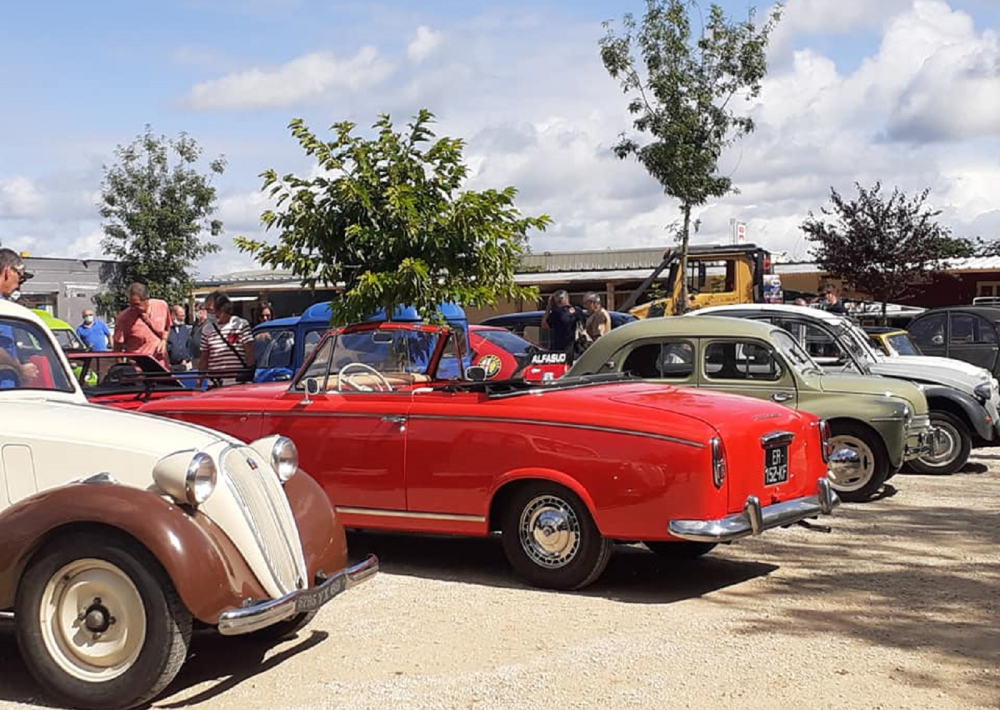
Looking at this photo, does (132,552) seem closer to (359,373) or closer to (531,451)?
(531,451)

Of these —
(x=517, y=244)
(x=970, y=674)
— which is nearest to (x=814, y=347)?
(x=517, y=244)

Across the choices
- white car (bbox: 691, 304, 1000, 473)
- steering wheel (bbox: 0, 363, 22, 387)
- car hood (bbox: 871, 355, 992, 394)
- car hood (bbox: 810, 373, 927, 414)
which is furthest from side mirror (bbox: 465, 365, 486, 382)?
car hood (bbox: 871, 355, 992, 394)

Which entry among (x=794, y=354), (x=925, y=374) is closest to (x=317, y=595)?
(x=794, y=354)

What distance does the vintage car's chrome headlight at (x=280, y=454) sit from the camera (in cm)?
561

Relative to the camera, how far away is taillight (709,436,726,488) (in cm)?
641

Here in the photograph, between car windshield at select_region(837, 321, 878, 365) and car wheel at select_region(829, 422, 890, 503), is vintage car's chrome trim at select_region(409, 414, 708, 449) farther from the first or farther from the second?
car windshield at select_region(837, 321, 878, 365)

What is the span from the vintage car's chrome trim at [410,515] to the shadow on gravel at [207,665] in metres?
1.29

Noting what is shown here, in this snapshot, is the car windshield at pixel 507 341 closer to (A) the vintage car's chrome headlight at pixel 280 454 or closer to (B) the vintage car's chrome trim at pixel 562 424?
(B) the vintage car's chrome trim at pixel 562 424

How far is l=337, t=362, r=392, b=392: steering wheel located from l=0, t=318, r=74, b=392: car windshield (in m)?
1.82

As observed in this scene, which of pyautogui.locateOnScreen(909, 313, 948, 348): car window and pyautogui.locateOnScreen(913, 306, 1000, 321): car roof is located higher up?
pyautogui.locateOnScreen(913, 306, 1000, 321): car roof

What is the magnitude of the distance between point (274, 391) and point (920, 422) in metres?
5.89

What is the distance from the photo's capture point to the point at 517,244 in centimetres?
1077

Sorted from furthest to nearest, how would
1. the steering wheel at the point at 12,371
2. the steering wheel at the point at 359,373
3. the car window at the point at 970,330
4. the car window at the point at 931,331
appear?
the car window at the point at 931,331, the car window at the point at 970,330, the steering wheel at the point at 359,373, the steering wheel at the point at 12,371

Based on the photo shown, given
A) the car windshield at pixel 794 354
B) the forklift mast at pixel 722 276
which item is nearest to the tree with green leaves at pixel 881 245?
the forklift mast at pixel 722 276
